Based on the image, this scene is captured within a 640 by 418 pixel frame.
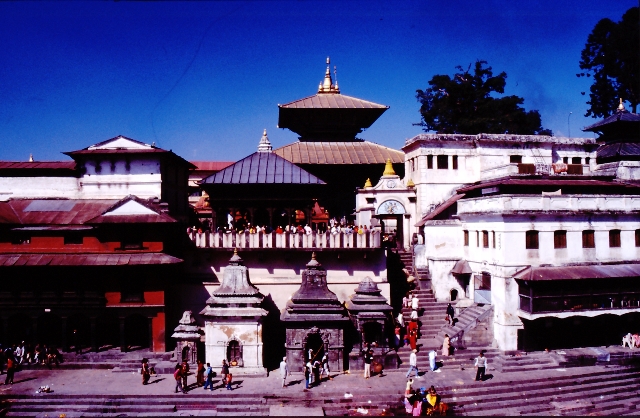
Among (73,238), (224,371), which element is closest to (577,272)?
(224,371)

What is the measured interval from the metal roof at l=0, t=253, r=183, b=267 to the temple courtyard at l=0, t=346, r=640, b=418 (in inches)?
185

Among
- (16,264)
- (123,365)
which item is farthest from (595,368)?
(16,264)

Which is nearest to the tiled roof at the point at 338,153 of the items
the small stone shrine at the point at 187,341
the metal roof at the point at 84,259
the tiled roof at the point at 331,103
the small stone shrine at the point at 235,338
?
the tiled roof at the point at 331,103

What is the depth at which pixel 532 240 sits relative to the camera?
26.0 metres

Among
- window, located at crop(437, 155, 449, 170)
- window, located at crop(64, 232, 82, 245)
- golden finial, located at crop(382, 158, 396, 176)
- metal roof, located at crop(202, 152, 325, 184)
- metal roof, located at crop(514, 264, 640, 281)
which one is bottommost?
metal roof, located at crop(514, 264, 640, 281)

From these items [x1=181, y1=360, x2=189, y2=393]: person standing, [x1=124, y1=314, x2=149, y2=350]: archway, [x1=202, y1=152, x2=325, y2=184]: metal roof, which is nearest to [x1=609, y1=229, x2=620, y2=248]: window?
[x1=202, y1=152, x2=325, y2=184]: metal roof

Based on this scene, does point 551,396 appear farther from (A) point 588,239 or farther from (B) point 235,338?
(B) point 235,338

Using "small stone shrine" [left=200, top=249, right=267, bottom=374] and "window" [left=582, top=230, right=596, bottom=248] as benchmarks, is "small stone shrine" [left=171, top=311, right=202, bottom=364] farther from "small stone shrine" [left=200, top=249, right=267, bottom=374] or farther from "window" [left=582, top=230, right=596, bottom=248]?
"window" [left=582, top=230, right=596, bottom=248]

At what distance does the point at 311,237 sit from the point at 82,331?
1294cm

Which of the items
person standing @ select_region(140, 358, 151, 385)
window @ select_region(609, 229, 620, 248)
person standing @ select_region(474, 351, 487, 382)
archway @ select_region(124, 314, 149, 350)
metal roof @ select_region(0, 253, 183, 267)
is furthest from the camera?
archway @ select_region(124, 314, 149, 350)

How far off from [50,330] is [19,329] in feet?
4.72

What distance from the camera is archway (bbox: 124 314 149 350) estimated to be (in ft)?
91.8

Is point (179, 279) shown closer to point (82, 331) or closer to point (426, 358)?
point (82, 331)

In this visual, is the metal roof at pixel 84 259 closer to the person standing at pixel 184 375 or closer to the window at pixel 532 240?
the person standing at pixel 184 375
